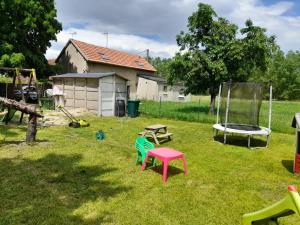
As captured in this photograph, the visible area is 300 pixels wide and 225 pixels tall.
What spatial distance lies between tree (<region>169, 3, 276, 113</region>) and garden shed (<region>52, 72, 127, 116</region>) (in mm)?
4265

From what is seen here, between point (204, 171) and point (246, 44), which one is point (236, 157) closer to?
point (204, 171)

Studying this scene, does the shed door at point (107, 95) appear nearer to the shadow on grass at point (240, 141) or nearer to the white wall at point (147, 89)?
the shadow on grass at point (240, 141)

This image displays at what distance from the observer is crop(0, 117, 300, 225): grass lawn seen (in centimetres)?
415

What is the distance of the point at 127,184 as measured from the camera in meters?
5.45

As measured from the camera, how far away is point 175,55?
18.2 m

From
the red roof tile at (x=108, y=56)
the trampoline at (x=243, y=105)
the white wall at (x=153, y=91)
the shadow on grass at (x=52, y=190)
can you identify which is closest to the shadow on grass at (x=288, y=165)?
the trampoline at (x=243, y=105)

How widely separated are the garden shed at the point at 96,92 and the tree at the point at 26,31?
5.21m

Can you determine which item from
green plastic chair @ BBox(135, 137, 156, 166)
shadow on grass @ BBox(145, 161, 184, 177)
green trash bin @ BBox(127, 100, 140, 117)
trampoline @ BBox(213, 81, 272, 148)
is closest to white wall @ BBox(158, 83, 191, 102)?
green trash bin @ BBox(127, 100, 140, 117)

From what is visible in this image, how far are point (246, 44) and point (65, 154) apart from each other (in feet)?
44.4

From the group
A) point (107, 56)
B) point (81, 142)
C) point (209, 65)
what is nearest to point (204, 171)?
point (81, 142)

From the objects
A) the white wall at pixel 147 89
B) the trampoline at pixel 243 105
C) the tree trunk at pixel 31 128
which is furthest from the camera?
the white wall at pixel 147 89

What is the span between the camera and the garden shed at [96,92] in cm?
1658

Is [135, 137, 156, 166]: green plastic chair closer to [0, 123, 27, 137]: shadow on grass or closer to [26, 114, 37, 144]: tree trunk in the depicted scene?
[26, 114, 37, 144]: tree trunk

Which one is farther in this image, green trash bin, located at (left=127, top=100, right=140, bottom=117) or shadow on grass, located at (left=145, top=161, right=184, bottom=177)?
green trash bin, located at (left=127, top=100, right=140, bottom=117)
